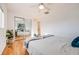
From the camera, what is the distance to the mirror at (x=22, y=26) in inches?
64.5

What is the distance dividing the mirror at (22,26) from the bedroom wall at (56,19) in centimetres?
6

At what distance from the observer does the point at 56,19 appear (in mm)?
1733

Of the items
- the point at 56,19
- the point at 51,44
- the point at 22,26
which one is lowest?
the point at 51,44

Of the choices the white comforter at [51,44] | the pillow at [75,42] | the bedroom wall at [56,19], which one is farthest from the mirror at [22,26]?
the pillow at [75,42]

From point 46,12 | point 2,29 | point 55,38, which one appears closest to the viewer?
point 2,29

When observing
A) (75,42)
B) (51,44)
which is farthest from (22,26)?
(75,42)

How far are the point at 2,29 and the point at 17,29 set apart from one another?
234 millimetres

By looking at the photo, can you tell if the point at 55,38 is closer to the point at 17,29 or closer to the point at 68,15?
the point at 68,15

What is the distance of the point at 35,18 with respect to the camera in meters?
1.62

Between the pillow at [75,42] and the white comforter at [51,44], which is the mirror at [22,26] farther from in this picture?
the pillow at [75,42]

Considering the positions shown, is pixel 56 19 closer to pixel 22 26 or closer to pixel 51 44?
pixel 51 44

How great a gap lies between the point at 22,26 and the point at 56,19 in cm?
Answer: 57
